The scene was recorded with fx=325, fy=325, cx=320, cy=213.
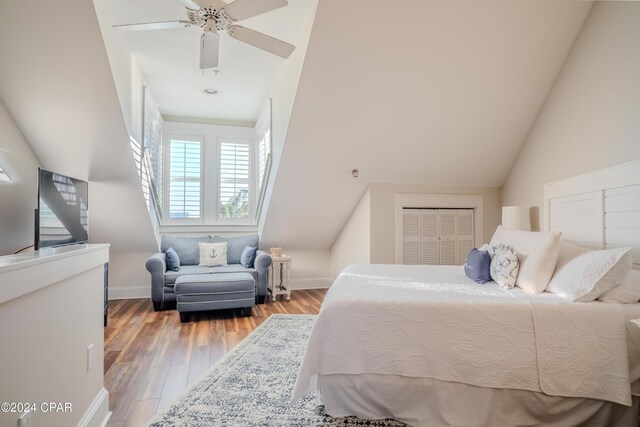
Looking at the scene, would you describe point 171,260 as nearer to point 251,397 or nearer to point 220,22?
point 251,397

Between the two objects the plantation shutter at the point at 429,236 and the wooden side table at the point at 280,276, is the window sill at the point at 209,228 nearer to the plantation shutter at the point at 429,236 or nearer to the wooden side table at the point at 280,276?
the wooden side table at the point at 280,276

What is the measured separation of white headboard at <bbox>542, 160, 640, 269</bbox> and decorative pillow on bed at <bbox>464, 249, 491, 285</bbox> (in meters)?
1.09

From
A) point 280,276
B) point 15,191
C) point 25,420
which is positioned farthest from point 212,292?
point 25,420

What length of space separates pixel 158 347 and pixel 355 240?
282cm

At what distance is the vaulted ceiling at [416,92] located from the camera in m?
2.69

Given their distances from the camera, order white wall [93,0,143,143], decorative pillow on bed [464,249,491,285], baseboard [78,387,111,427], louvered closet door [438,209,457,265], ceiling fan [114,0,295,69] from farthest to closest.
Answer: louvered closet door [438,209,457,265], decorative pillow on bed [464,249,491,285], white wall [93,0,143,143], ceiling fan [114,0,295,69], baseboard [78,387,111,427]

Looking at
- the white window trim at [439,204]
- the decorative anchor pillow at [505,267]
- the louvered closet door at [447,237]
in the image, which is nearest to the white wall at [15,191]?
the decorative anchor pillow at [505,267]

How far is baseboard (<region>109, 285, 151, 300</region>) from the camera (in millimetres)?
4695

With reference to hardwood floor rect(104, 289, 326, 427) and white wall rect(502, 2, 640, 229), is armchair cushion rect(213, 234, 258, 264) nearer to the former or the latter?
hardwood floor rect(104, 289, 326, 427)

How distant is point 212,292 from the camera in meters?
3.76

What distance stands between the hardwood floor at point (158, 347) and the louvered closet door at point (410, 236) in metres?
1.42

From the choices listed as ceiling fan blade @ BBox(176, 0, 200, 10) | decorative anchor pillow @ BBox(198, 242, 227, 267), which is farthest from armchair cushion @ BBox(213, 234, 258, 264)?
ceiling fan blade @ BBox(176, 0, 200, 10)

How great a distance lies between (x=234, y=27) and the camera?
7.02 feet

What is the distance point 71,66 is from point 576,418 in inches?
155
